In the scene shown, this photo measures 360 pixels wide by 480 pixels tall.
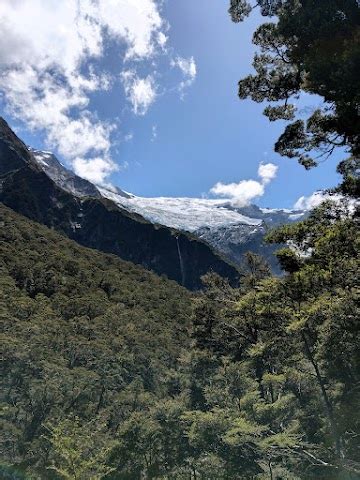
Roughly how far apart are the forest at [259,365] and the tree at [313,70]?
0.05m

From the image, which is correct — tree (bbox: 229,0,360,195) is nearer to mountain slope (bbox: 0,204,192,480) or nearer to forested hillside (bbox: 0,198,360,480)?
forested hillside (bbox: 0,198,360,480)

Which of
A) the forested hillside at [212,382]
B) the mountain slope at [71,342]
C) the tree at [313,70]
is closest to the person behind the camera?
the tree at [313,70]

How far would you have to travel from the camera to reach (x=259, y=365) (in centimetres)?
3195

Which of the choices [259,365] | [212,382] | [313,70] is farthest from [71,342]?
[313,70]

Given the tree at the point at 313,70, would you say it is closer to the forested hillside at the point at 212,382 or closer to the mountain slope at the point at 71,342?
the forested hillside at the point at 212,382

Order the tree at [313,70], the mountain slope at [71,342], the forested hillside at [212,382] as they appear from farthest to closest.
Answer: the mountain slope at [71,342] < the forested hillside at [212,382] < the tree at [313,70]

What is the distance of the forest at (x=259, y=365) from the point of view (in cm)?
1370

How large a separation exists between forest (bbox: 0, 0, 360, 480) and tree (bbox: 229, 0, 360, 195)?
5 cm

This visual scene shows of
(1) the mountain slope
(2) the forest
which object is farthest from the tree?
(1) the mountain slope

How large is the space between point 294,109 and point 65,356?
4696 centimetres

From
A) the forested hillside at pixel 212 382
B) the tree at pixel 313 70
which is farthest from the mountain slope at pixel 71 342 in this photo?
the tree at pixel 313 70

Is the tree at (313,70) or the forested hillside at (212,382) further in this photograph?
the forested hillside at (212,382)

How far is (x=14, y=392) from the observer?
42.1 m

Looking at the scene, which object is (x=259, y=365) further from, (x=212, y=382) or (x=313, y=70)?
(x=313, y=70)
